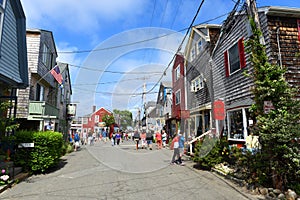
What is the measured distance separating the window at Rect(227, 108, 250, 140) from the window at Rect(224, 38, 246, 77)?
2.16 m

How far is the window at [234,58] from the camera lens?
33.6 ft

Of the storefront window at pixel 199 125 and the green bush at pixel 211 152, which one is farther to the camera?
the storefront window at pixel 199 125

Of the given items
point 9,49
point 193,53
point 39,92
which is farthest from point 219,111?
point 39,92

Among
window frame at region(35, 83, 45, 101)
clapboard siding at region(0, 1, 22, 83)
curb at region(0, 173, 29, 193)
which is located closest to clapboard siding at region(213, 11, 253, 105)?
curb at region(0, 173, 29, 193)

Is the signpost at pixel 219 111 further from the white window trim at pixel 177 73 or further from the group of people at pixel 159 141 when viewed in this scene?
the white window trim at pixel 177 73

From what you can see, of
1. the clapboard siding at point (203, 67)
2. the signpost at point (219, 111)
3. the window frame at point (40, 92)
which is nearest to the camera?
the signpost at point (219, 111)

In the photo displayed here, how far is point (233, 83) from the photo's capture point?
11047mm

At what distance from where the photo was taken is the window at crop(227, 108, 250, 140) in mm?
9719

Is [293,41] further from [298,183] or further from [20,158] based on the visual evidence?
[20,158]

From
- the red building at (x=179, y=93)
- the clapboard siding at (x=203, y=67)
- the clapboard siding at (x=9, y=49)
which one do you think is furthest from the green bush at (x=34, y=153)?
the red building at (x=179, y=93)

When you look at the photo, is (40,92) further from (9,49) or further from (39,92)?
(9,49)

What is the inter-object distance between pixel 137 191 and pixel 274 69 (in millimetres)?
5168

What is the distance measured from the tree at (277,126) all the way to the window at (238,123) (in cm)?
371

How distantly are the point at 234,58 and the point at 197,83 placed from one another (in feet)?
18.5
